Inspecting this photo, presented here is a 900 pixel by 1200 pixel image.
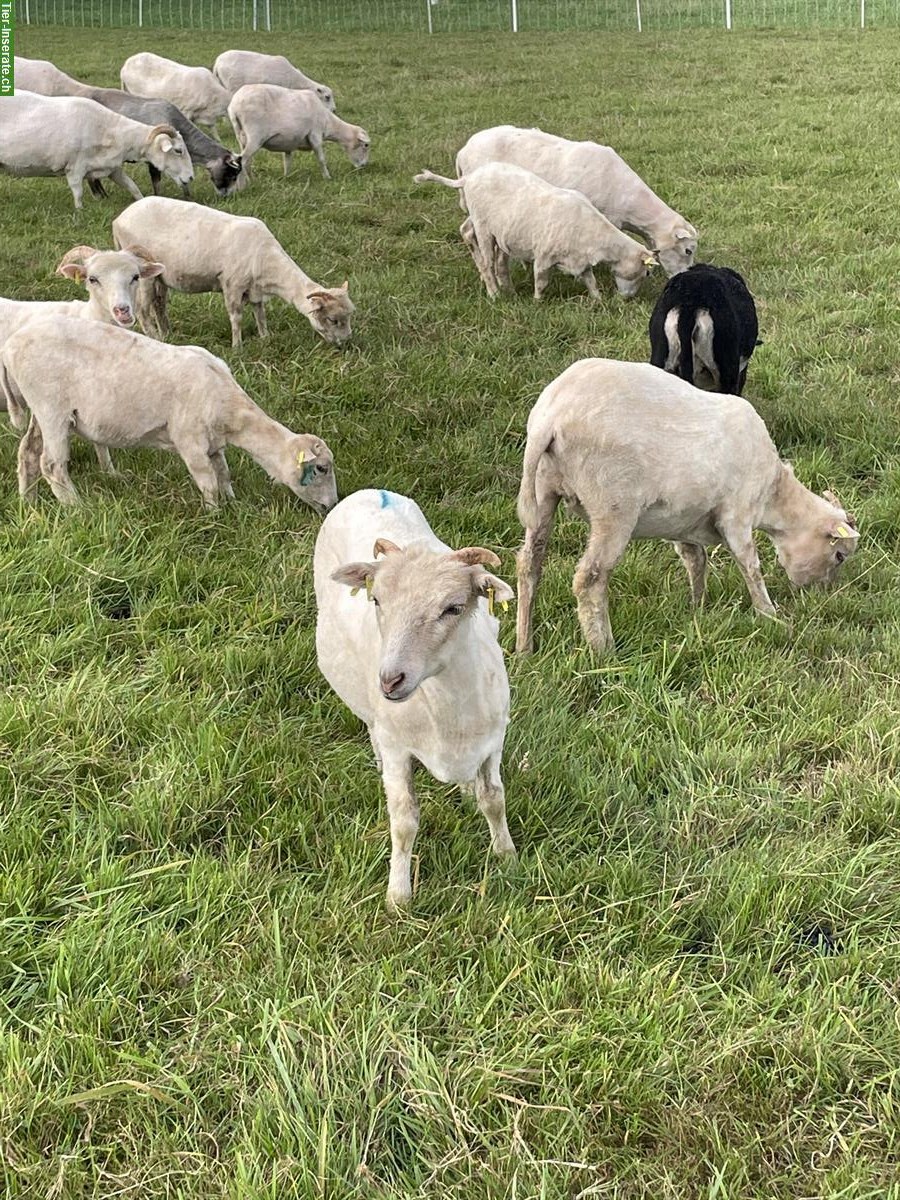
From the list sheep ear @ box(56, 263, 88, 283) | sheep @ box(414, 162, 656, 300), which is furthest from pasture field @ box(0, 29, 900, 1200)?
sheep @ box(414, 162, 656, 300)

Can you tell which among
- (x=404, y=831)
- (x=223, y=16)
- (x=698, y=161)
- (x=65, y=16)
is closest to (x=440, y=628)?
(x=404, y=831)

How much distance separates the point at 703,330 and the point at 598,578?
2.23 m

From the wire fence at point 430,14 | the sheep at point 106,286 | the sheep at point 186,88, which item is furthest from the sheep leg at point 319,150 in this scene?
the wire fence at point 430,14

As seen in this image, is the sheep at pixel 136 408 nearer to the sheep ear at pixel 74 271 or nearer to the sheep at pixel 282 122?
the sheep ear at pixel 74 271

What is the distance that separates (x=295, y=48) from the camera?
21.9 m

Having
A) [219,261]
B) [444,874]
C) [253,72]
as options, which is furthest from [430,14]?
[444,874]

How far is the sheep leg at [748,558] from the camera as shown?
405 centimetres

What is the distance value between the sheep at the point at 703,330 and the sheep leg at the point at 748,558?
1567 mm

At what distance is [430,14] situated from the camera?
26.1 metres

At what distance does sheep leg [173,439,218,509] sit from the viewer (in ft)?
16.5

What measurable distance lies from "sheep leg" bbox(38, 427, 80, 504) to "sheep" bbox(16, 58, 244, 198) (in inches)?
306

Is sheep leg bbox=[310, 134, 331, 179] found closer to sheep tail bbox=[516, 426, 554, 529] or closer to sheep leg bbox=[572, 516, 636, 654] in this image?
sheep tail bbox=[516, 426, 554, 529]

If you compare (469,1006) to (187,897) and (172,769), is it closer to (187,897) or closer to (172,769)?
(187,897)

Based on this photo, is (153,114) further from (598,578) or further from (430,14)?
(430,14)
